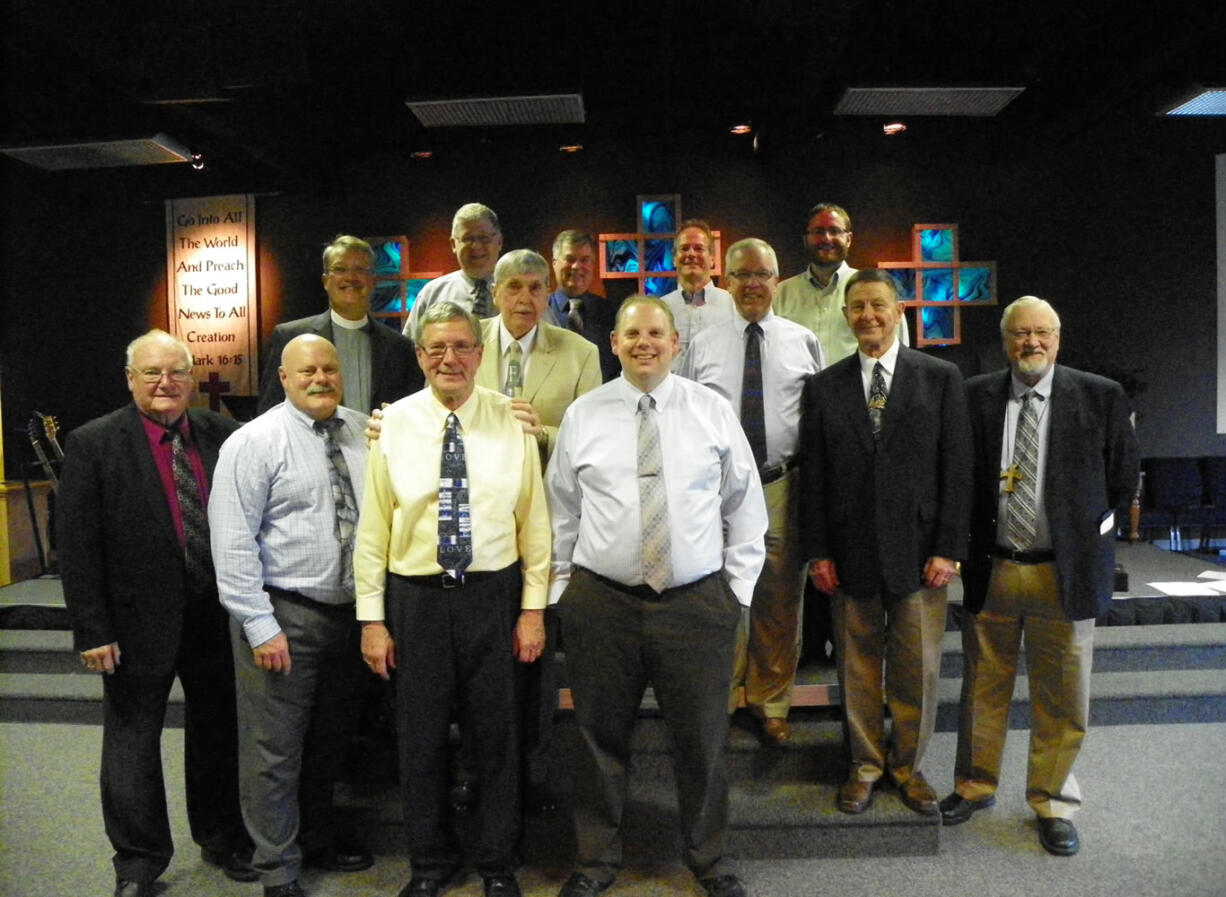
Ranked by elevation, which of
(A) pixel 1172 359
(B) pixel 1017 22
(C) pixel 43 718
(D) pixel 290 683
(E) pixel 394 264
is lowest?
(C) pixel 43 718

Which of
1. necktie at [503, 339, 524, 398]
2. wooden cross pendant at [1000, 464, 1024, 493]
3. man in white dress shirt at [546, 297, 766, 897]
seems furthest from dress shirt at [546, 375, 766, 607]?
wooden cross pendant at [1000, 464, 1024, 493]

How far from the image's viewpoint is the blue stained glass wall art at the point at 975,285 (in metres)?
6.85

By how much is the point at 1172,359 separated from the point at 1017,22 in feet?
10.7

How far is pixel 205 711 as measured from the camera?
282cm

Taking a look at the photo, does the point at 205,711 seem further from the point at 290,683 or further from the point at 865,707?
the point at 865,707

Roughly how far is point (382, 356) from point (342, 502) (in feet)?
2.41

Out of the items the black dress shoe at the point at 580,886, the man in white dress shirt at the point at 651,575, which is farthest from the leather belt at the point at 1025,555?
the black dress shoe at the point at 580,886

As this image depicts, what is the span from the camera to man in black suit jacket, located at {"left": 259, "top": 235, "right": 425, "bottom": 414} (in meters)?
3.14

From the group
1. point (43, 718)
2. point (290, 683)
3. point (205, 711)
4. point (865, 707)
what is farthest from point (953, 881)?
point (43, 718)

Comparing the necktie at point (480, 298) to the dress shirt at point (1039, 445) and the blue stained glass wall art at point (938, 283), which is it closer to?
the dress shirt at point (1039, 445)

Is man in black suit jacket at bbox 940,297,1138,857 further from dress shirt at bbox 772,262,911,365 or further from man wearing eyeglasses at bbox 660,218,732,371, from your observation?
man wearing eyeglasses at bbox 660,218,732,371

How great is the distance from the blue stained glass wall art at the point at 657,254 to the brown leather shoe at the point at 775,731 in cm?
428

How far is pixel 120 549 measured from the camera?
2.62 metres

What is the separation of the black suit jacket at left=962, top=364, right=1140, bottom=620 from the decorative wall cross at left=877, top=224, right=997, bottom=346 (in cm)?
402
